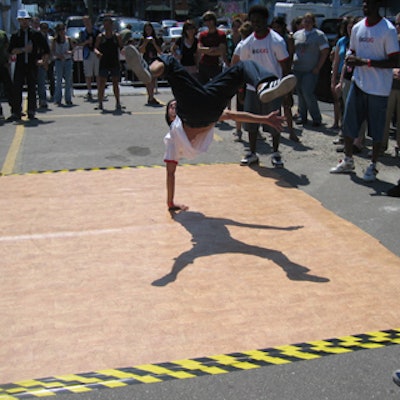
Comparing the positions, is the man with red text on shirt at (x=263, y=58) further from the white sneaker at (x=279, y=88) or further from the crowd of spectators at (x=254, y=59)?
the white sneaker at (x=279, y=88)

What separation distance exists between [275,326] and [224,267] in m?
0.94

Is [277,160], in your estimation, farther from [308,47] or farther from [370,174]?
[308,47]

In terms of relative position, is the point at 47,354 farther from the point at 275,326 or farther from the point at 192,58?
the point at 192,58

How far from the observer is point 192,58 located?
1070 cm

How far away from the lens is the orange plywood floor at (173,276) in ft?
11.3

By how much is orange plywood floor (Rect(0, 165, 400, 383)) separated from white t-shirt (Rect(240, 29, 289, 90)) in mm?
1967

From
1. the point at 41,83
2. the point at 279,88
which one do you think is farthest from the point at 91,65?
the point at 279,88

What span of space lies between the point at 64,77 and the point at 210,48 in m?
4.82

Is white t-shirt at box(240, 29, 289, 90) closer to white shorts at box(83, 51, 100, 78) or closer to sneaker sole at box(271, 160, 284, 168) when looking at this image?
sneaker sole at box(271, 160, 284, 168)

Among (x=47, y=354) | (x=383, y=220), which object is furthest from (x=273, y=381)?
(x=383, y=220)

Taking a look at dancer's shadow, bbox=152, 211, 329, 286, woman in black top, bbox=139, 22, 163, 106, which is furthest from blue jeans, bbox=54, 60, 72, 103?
dancer's shadow, bbox=152, 211, 329, 286

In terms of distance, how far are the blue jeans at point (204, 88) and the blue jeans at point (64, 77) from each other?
27.8 ft

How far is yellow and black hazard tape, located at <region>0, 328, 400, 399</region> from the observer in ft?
9.96

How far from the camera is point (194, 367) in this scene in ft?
10.6
